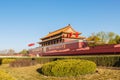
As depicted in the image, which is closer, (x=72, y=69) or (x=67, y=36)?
(x=72, y=69)

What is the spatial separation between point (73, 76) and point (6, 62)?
18.5 metres

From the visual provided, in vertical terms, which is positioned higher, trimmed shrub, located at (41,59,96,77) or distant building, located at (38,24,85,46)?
distant building, located at (38,24,85,46)

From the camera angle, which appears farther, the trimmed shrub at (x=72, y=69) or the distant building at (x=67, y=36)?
the distant building at (x=67, y=36)

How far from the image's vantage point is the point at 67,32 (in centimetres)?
4616

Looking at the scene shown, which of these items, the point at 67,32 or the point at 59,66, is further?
the point at 67,32

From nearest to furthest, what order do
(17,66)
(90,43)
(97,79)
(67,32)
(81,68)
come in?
(97,79), (81,68), (17,66), (90,43), (67,32)

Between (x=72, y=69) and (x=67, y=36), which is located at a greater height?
(x=67, y=36)

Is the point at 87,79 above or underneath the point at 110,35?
underneath

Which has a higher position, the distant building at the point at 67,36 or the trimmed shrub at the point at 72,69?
the distant building at the point at 67,36

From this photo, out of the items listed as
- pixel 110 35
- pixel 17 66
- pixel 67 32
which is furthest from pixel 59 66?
pixel 110 35

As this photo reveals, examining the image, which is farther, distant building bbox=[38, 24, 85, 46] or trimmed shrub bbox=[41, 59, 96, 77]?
distant building bbox=[38, 24, 85, 46]

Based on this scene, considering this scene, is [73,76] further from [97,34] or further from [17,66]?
[97,34]

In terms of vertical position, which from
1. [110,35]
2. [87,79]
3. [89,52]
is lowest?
[87,79]

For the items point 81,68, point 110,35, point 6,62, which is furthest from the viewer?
point 110,35
